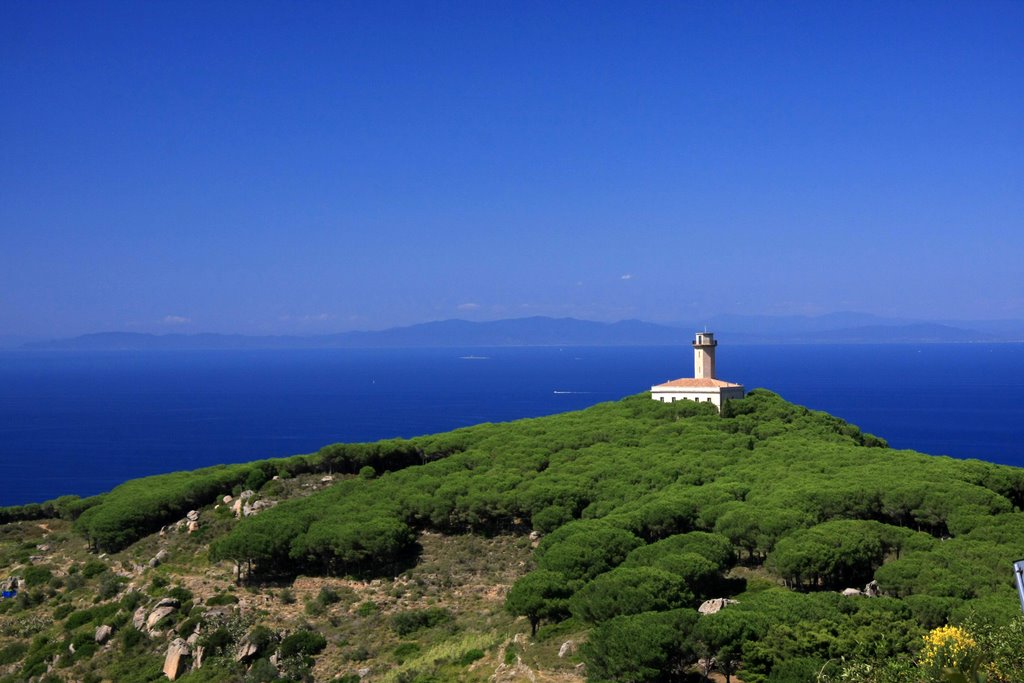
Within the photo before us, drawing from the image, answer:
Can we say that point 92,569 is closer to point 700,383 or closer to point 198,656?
point 198,656

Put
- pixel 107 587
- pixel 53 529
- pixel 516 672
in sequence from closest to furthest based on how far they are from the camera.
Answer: pixel 516 672
pixel 107 587
pixel 53 529

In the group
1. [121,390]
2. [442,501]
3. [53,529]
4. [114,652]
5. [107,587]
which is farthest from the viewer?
[121,390]

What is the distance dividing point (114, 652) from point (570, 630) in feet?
55.8

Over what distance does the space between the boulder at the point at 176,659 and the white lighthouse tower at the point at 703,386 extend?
109 ft

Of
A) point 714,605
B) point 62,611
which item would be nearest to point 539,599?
point 714,605

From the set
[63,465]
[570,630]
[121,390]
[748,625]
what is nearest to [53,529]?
[570,630]

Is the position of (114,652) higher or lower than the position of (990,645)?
lower

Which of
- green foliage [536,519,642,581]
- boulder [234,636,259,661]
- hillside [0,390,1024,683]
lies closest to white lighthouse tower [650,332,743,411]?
hillside [0,390,1024,683]

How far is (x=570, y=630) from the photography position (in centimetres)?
2545

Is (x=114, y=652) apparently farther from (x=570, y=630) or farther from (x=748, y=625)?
(x=748, y=625)

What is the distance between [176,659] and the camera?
2795cm

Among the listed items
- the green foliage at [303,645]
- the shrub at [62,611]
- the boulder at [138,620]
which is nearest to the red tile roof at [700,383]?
the green foliage at [303,645]

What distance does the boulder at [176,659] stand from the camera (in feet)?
91.2

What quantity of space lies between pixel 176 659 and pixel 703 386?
3414cm
